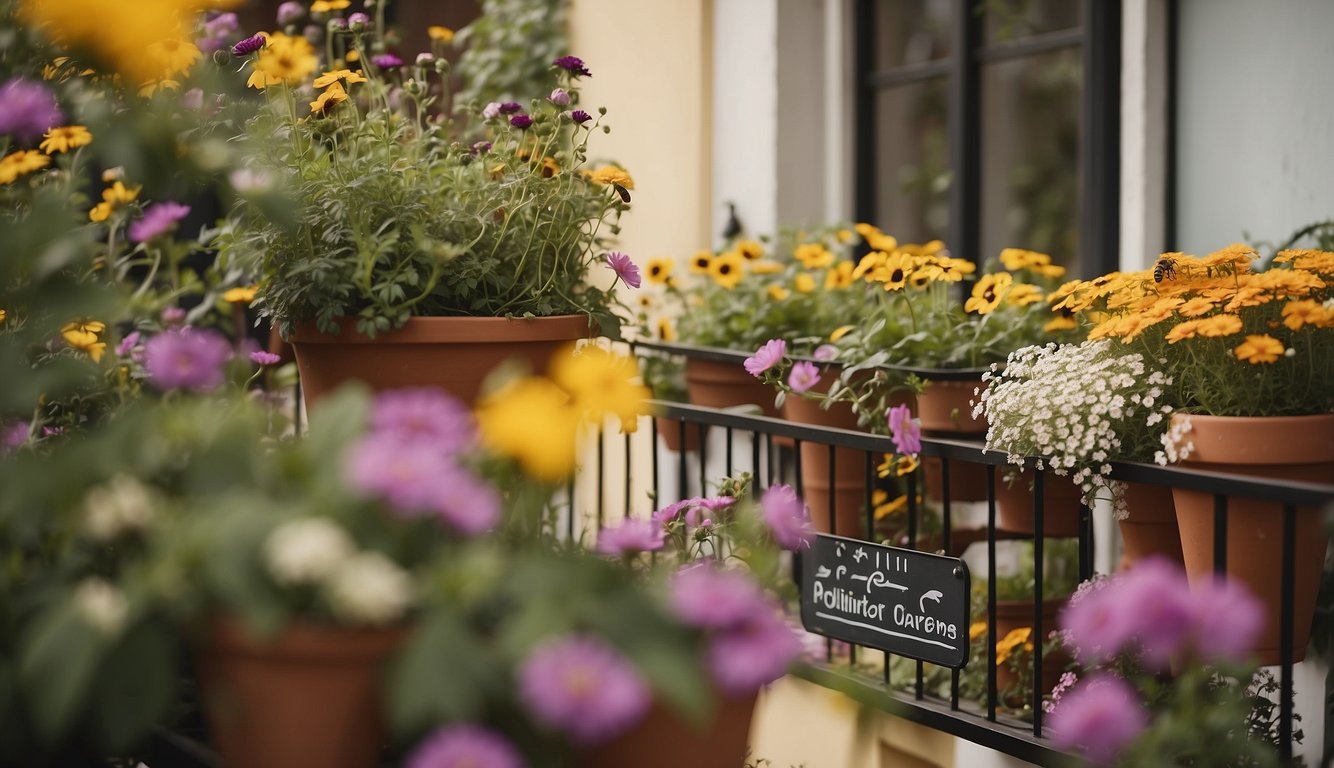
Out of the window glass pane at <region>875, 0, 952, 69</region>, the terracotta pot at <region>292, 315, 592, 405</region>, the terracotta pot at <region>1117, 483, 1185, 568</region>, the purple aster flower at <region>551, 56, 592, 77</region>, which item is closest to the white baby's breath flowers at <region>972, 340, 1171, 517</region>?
the terracotta pot at <region>1117, 483, 1185, 568</region>

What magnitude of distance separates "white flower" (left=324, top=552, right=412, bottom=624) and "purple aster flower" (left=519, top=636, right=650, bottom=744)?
0.34 ft

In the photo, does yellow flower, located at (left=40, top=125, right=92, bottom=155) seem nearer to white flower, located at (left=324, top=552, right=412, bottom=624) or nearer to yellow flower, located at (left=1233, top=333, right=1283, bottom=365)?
white flower, located at (left=324, top=552, right=412, bottom=624)

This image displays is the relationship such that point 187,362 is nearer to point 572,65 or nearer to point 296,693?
point 296,693

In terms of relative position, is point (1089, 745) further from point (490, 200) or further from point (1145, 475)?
point (490, 200)

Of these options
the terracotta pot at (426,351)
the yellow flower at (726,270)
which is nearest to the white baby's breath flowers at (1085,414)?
the terracotta pot at (426,351)

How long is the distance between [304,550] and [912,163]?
12.3ft

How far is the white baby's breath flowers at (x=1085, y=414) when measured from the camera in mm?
1925

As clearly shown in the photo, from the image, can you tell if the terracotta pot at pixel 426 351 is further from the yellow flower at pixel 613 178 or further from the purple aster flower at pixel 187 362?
the purple aster flower at pixel 187 362

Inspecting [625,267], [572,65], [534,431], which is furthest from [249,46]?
[534,431]

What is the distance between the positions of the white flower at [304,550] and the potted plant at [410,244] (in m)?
0.85

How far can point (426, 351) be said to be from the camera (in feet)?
6.10

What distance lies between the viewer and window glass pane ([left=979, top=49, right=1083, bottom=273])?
534 cm

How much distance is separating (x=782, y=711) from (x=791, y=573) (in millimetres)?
350

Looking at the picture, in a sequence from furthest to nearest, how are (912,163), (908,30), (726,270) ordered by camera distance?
(912,163) < (908,30) < (726,270)
